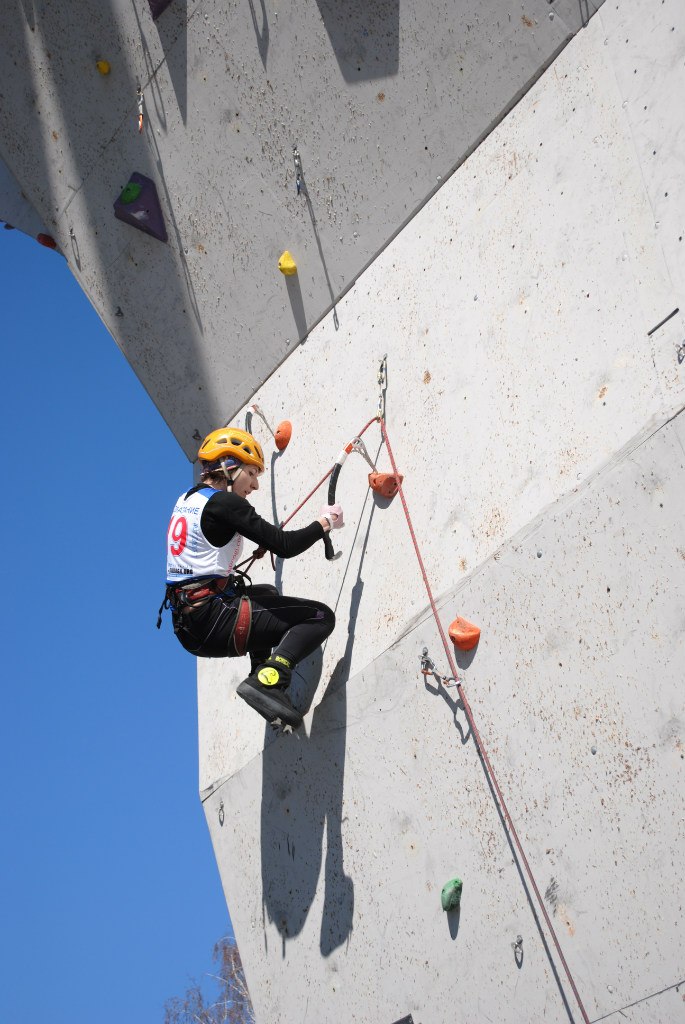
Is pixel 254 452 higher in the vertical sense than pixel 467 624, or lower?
higher

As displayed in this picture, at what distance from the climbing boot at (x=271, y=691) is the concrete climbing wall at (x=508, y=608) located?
23cm

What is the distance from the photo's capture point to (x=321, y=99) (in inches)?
147

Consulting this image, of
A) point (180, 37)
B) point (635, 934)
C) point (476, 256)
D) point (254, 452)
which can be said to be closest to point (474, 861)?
point (635, 934)

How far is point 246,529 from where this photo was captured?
126 inches

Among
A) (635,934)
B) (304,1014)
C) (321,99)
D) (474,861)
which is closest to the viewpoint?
(635,934)

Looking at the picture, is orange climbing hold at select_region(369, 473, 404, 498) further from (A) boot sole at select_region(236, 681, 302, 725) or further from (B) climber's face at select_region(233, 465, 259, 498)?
(A) boot sole at select_region(236, 681, 302, 725)

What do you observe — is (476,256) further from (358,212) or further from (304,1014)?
(304,1014)

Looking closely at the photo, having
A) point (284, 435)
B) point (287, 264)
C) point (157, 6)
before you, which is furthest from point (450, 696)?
point (157, 6)

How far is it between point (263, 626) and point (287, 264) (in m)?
1.23

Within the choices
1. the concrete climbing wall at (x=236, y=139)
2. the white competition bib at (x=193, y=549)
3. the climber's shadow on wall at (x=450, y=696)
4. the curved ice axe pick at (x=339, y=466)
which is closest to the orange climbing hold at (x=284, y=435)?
the concrete climbing wall at (x=236, y=139)

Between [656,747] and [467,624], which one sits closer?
[656,747]

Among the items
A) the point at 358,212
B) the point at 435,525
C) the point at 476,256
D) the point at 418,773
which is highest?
the point at 358,212

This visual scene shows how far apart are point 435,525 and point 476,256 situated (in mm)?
729

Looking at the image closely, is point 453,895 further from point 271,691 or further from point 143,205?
point 143,205
